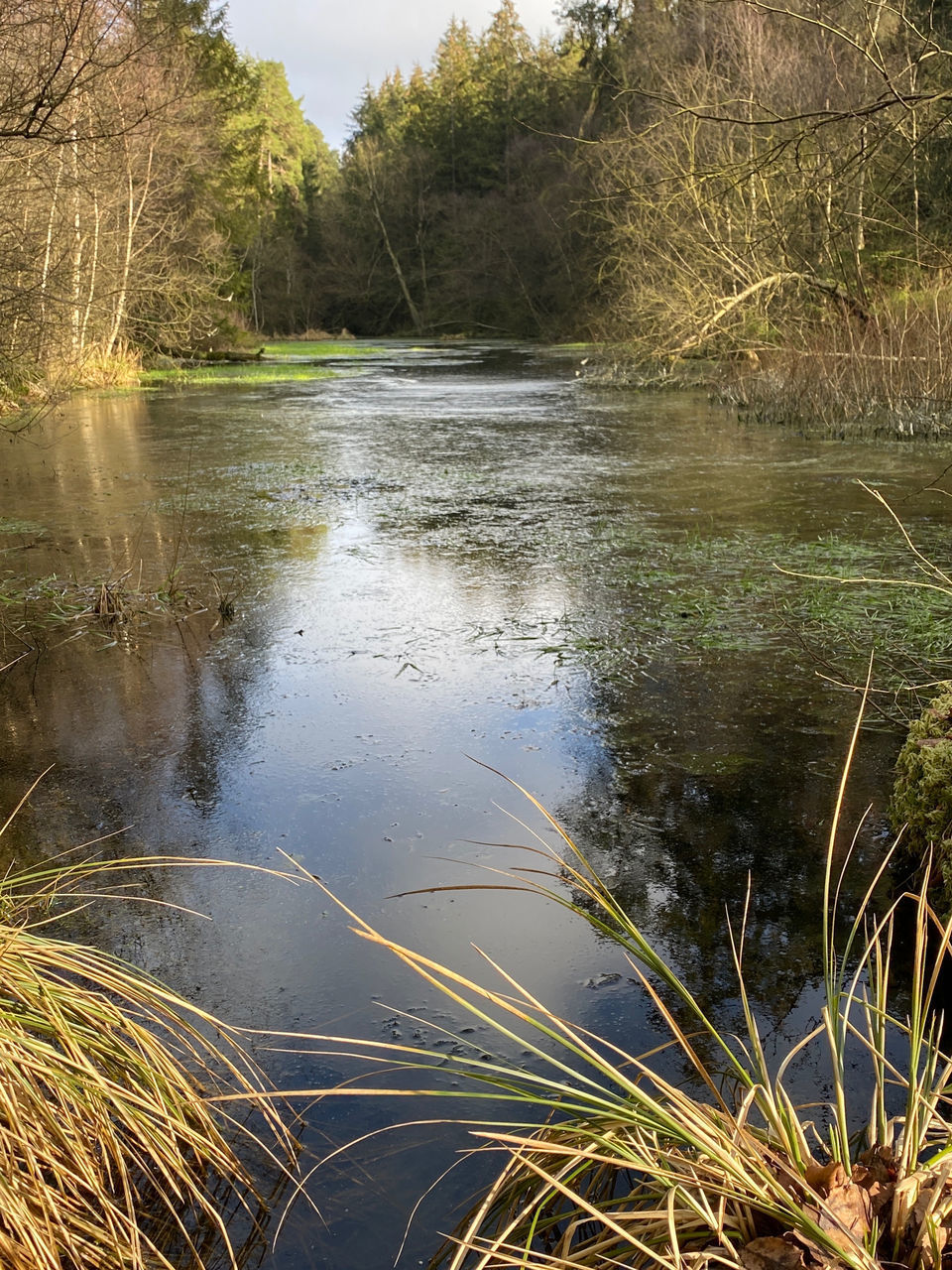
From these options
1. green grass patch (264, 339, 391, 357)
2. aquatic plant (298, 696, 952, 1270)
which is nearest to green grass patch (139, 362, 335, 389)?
green grass patch (264, 339, 391, 357)

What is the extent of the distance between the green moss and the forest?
2.25 m

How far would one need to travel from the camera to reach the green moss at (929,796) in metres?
3.18

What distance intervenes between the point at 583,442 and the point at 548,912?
36.5ft

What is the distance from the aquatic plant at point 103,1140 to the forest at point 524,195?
12.1 feet

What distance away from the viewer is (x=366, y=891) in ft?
11.5

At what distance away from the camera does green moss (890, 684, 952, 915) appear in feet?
10.4

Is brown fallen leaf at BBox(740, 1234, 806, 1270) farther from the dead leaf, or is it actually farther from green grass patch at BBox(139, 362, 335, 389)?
green grass patch at BBox(139, 362, 335, 389)

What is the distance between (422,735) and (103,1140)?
9.14 feet

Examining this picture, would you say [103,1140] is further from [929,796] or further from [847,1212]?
[929,796]

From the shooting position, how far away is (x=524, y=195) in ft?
164

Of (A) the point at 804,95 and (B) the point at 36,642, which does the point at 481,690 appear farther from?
(A) the point at 804,95

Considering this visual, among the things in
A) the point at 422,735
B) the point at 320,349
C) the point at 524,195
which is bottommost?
the point at 422,735

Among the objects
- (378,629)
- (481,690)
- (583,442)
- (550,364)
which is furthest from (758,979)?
(550,364)

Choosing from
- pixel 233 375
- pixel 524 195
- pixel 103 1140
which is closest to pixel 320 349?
pixel 524 195
